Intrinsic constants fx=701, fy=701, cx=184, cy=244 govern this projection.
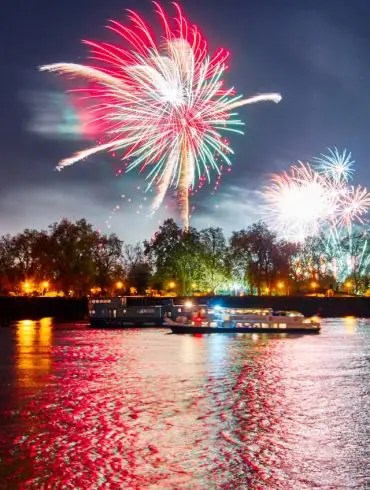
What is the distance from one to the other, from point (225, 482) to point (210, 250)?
120391 mm

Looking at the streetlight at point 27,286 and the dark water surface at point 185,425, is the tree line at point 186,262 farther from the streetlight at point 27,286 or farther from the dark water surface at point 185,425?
the dark water surface at point 185,425

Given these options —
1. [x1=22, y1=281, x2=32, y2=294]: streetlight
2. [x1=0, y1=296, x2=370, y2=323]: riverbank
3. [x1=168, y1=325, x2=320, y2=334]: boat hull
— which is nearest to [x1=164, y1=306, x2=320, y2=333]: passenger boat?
[x1=168, y1=325, x2=320, y2=334]: boat hull

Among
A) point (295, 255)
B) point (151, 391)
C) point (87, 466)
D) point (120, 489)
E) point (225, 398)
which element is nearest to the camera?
point (120, 489)

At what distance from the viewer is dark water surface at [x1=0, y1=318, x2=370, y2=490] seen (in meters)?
13.6

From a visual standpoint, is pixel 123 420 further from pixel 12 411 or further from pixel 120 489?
pixel 120 489

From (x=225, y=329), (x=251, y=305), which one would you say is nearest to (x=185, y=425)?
(x=225, y=329)

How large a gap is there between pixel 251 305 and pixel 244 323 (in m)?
39.3

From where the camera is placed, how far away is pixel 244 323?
3036 inches

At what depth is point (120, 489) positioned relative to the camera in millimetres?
12617

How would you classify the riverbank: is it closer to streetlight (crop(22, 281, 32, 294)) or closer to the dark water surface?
streetlight (crop(22, 281, 32, 294))

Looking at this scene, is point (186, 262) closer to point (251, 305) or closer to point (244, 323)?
point (251, 305)

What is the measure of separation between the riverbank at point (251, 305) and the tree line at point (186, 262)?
8.49 metres

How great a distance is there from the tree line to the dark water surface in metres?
88.2

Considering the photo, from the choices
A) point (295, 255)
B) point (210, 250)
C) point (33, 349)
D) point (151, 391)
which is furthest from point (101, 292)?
point (151, 391)
